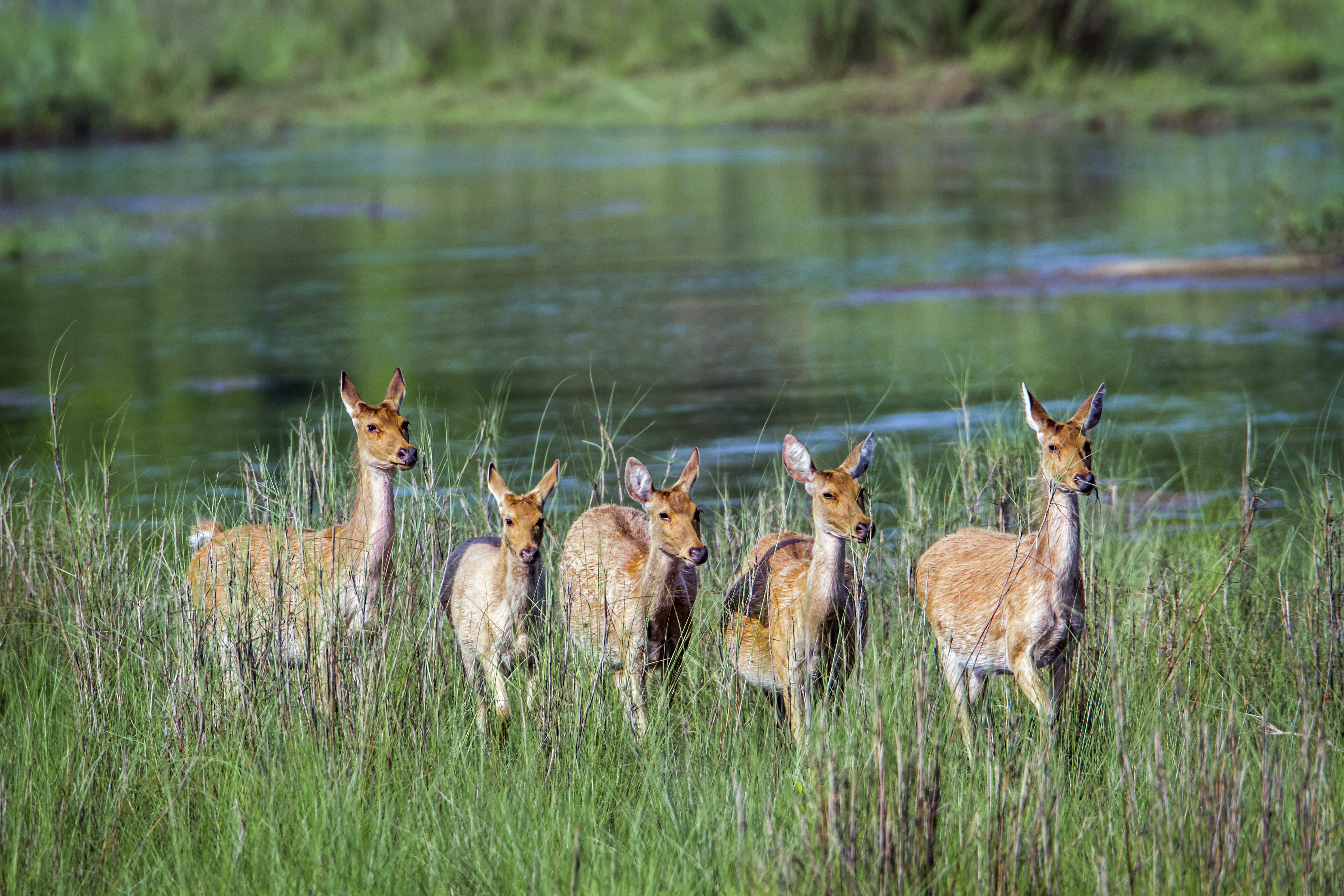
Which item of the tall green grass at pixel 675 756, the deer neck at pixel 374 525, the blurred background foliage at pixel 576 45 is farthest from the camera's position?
the blurred background foliage at pixel 576 45

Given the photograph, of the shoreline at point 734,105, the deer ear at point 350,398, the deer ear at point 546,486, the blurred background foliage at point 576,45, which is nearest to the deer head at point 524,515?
the deer ear at point 546,486

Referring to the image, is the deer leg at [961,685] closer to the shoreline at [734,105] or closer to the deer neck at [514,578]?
the deer neck at [514,578]

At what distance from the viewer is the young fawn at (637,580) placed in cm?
639

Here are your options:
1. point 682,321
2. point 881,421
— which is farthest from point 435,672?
point 682,321

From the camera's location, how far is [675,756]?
20.2 ft

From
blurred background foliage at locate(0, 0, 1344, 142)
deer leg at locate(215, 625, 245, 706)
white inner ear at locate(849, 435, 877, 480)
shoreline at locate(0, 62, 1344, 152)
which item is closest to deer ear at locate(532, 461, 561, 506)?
white inner ear at locate(849, 435, 877, 480)

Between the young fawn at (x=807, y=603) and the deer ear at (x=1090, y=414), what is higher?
the deer ear at (x=1090, y=414)

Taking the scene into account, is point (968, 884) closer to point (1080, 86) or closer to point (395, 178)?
point (395, 178)

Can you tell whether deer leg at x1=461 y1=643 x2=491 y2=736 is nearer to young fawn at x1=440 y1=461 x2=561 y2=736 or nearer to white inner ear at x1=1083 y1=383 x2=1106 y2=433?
young fawn at x1=440 y1=461 x2=561 y2=736

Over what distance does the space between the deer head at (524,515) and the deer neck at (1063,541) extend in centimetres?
175

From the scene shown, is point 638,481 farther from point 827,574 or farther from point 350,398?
point 350,398

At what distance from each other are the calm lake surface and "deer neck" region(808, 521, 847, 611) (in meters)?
2.58

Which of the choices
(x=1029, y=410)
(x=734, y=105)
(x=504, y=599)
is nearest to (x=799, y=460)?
(x=1029, y=410)

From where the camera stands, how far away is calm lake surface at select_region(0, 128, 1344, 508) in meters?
14.5
